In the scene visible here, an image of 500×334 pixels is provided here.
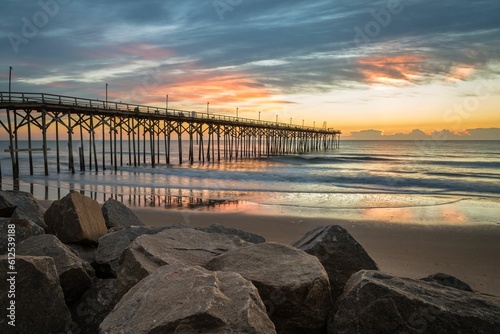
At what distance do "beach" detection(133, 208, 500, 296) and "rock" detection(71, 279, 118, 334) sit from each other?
5034 millimetres

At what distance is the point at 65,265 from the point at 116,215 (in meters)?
3.12

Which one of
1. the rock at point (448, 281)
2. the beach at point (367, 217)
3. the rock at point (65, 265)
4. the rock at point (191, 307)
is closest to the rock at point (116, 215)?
the rock at point (65, 265)

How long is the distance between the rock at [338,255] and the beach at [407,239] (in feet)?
9.71

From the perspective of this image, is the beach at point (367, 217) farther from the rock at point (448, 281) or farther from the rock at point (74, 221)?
the rock at point (74, 221)

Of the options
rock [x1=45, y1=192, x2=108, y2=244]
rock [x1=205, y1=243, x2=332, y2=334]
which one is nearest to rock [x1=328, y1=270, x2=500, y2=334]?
rock [x1=205, y1=243, x2=332, y2=334]

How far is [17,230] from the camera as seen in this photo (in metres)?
4.82

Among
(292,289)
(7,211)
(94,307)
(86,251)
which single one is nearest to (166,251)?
(94,307)

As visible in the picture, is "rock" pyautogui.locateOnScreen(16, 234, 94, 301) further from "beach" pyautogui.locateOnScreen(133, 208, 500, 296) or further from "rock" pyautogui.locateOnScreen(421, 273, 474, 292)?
"beach" pyautogui.locateOnScreen(133, 208, 500, 296)

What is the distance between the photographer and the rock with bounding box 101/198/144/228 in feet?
22.6

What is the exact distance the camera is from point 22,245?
4.46 metres

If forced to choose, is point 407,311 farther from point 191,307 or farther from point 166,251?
point 166,251

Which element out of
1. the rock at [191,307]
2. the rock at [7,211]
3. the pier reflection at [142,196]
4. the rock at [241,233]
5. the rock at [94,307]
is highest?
the rock at [191,307]

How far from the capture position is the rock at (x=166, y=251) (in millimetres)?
3741

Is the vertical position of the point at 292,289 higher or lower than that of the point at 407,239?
higher
